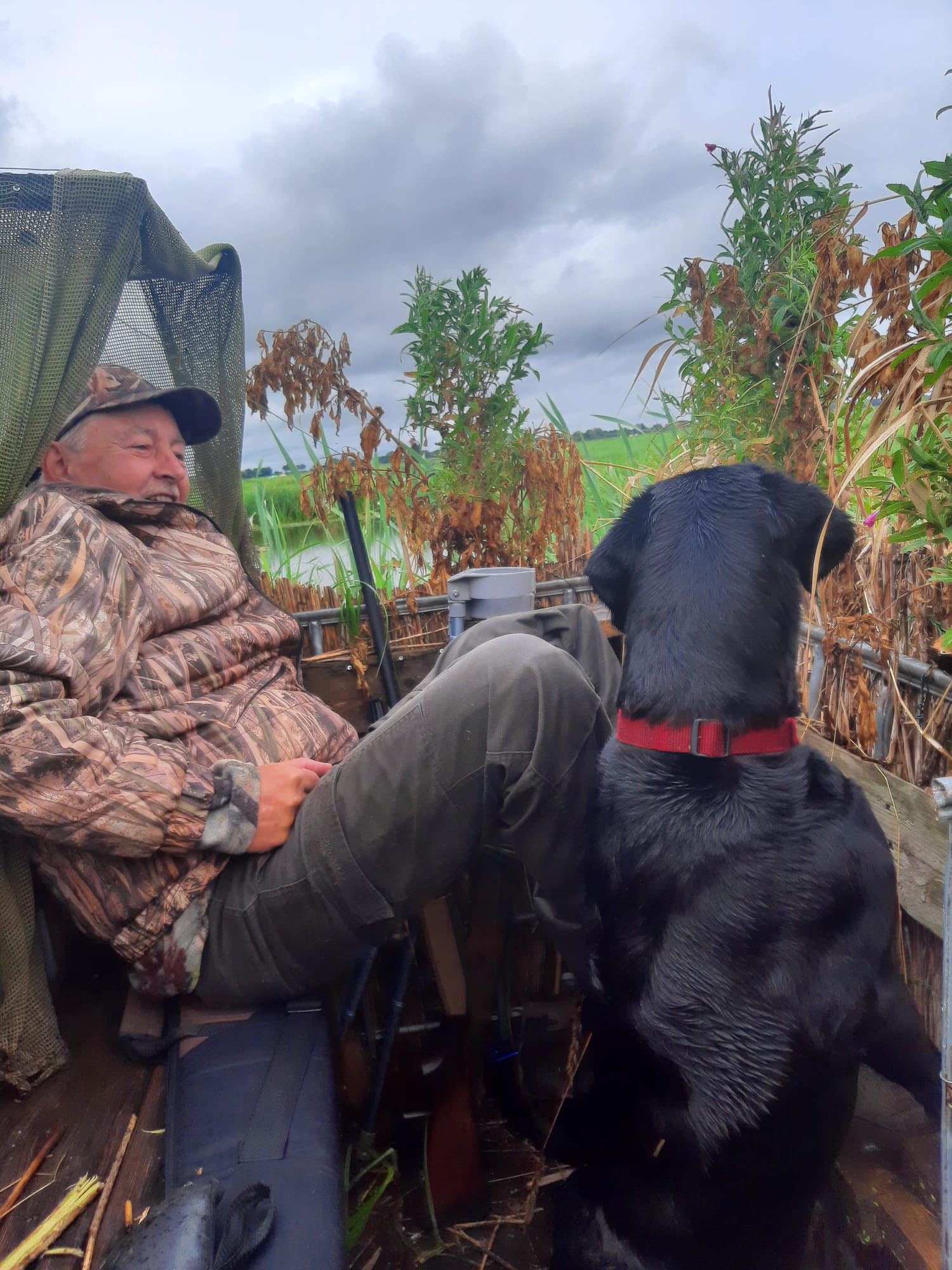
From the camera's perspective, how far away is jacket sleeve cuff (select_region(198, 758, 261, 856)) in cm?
160

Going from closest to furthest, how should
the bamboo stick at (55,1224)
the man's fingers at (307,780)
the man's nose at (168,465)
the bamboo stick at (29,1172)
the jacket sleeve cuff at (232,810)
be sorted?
1. the bamboo stick at (55,1224)
2. the bamboo stick at (29,1172)
3. the jacket sleeve cuff at (232,810)
4. the man's fingers at (307,780)
5. the man's nose at (168,465)

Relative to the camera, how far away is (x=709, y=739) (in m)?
1.37

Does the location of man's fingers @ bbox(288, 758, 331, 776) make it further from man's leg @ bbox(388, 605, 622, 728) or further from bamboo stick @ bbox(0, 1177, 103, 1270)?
bamboo stick @ bbox(0, 1177, 103, 1270)

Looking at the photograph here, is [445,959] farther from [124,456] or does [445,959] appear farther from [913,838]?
[124,456]

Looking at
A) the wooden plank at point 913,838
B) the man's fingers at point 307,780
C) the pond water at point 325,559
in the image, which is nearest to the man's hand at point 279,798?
the man's fingers at point 307,780

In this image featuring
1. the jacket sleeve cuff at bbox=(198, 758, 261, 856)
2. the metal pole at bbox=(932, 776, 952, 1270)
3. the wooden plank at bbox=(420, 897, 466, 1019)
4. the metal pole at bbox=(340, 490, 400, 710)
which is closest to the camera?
the metal pole at bbox=(932, 776, 952, 1270)

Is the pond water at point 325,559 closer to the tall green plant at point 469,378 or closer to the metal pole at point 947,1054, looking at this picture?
the tall green plant at point 469,378

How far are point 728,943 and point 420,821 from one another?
23.4 inches

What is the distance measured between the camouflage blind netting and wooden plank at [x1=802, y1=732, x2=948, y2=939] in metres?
1.68

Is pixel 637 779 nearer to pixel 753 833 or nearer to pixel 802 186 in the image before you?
pixel 753 833

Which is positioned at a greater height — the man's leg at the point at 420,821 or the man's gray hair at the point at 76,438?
the man's gray hair at the point at 76,438

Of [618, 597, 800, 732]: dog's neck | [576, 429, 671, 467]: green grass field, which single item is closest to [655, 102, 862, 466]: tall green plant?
[576, 429, 671, 467]: green grass field

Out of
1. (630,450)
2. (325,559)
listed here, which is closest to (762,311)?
(630,450)

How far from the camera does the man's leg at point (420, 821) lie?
1.53m
